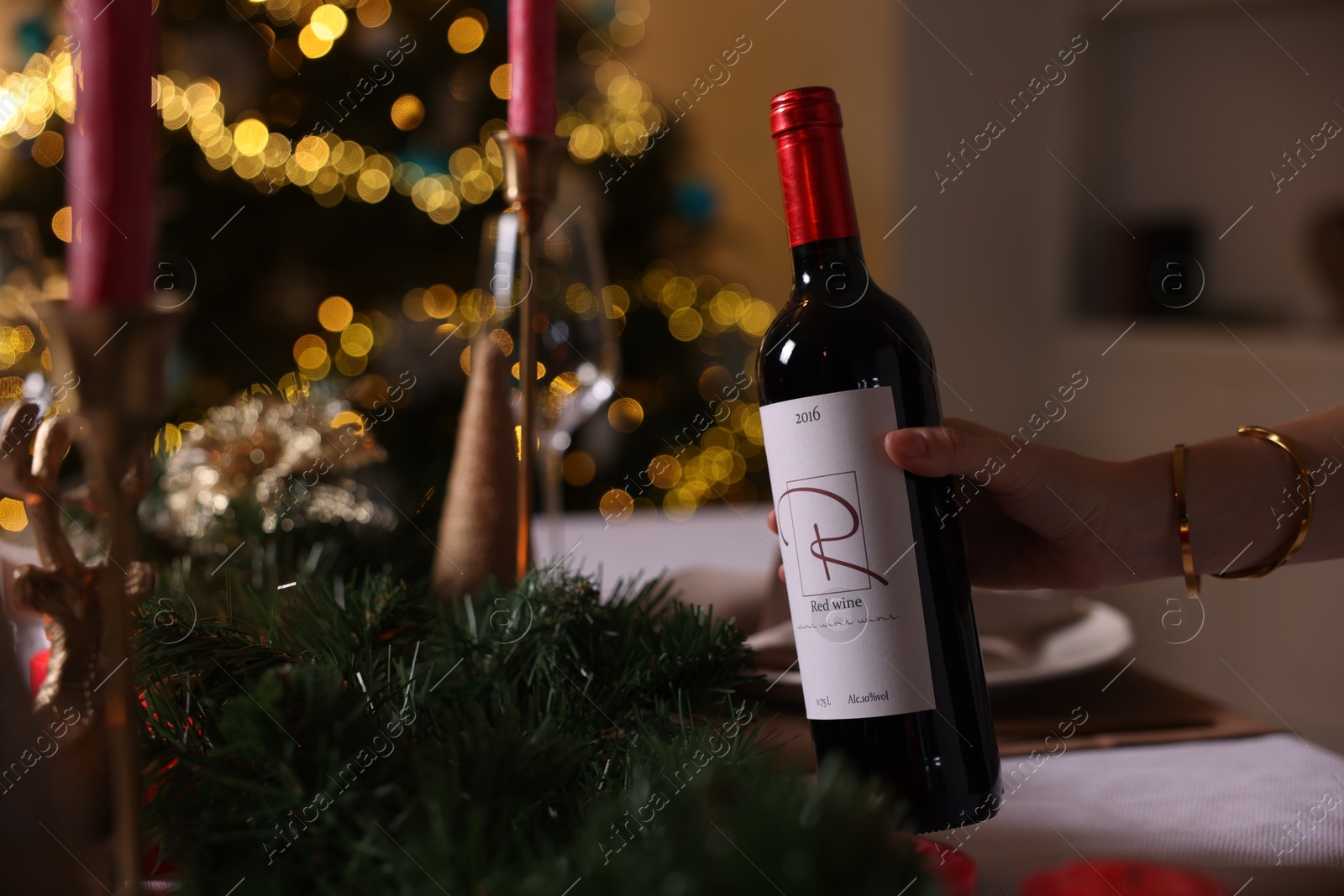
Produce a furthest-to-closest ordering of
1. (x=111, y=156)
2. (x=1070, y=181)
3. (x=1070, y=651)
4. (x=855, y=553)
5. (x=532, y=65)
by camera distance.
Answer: (x=1070, y=181)
(x=1070, y=651)
(x=532, y=65)
(x=855, y=553)
(x=111, y=156)

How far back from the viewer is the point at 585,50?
2191 millimetres

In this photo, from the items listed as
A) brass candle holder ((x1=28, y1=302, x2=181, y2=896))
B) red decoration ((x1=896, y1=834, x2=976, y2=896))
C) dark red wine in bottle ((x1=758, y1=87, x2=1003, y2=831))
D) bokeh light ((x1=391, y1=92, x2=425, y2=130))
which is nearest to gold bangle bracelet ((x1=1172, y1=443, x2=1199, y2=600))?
dark red wine in bottle ((x1=758, y1=87, x2=1003, y2=831))

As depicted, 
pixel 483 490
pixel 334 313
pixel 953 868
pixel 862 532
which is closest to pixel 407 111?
pixel 334 313

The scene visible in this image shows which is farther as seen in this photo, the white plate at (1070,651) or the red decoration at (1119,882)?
the white plate at (1070,651)

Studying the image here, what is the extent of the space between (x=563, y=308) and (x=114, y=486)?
47 cm

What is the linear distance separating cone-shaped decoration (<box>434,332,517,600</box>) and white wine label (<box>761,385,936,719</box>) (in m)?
0.24

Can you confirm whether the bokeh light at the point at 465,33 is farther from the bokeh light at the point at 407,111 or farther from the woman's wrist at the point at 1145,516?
the woman's wrist at the point at 1145,516

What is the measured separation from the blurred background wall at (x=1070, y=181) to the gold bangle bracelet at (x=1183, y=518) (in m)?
1.93

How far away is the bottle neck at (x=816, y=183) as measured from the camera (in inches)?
18.5

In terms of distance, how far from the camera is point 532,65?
0.54 m

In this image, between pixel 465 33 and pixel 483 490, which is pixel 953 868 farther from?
pixel 465 33

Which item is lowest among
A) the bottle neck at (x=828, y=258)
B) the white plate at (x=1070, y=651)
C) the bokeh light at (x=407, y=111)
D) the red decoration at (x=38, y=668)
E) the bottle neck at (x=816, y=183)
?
the white plate at (x=1070, y=651)

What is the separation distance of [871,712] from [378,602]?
0.23 meters

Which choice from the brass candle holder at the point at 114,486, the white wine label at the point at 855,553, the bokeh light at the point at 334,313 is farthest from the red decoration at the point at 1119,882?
the bokeh light at the point at 334,313
